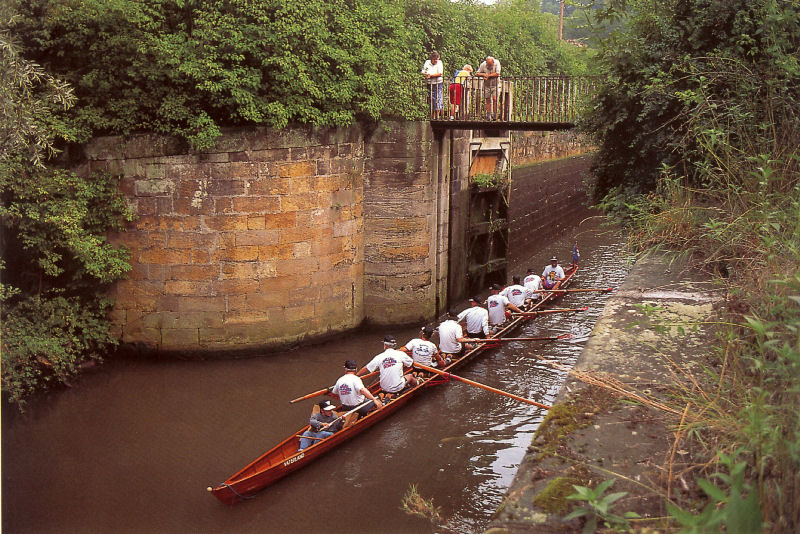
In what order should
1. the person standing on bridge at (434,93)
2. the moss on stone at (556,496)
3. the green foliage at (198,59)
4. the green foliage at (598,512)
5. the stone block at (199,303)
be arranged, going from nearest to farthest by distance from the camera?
the green foliage at (598,512)
the moss on stone at (556,496)
the green foliage at (198,59)
the stone block at (199,303)
the person standing on bridge at (434,93)

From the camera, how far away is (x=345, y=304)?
15.0m

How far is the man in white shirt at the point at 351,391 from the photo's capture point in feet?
34.9

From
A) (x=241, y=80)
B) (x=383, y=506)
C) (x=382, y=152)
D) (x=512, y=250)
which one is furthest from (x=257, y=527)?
(x=512, y=250)

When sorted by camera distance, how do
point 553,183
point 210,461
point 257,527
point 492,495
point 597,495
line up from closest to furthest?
point 597,495
point 257,527
point 492,495
point 210,461
point 553,183

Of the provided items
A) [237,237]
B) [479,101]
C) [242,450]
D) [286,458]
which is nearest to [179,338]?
[237,237]

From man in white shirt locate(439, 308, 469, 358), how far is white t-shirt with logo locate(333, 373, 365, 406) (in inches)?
113

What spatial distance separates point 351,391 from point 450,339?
3.13m

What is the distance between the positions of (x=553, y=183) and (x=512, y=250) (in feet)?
22.9

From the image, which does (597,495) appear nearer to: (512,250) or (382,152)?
(382,152)

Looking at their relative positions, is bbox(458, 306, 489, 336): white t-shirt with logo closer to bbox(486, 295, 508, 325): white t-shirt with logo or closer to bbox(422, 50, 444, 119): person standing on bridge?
bbox(486, 295, 508, 325): white t-shirt with logo

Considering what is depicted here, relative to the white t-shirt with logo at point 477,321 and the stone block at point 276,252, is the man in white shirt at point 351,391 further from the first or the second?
the white t-shirt with logo at point 477,321

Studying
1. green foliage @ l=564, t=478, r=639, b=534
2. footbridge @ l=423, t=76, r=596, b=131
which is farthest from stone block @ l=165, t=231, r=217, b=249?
green foliage @ l=564, t=478, r=639, b=534

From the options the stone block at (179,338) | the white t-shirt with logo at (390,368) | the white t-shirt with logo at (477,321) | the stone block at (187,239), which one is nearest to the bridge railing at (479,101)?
the white t-shirt with logo at (477,321)

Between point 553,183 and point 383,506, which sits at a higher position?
point 553,183
